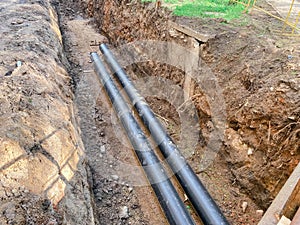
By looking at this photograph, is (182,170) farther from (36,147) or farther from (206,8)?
(206,8)

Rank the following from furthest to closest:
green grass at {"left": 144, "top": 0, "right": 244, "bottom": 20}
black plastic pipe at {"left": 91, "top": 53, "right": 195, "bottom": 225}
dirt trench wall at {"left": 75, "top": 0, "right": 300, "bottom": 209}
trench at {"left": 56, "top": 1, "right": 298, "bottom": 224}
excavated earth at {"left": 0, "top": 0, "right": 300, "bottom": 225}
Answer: green grass at {"left": 144, "top": 0, "right": 244, "bottom": 20}, trench at {"left": 56, "top": 1, "right": 298, "bottom": 224}, black plastic pipe at {"left": 91, "top": 53, "right": 195, "bottom": 225}, dirt trench wall at {"left": 75, "top": 0, "right": 300, "bottom": 209}, excavated earth at {"left": 0, "top": 0, "right": 300, "bottom": 225}

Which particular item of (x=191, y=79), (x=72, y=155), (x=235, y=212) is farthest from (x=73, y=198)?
(x=191, y=79)

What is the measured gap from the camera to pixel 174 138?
5621 millimetres

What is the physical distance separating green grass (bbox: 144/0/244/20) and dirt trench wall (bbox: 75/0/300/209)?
66 centimetres

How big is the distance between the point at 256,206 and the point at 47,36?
249 inches

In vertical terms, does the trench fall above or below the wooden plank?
below

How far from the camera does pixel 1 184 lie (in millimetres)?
2674

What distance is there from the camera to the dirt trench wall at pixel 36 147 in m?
2.69

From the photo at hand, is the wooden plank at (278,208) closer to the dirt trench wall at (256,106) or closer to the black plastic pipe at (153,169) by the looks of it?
the dirt trench wall at (256,106)

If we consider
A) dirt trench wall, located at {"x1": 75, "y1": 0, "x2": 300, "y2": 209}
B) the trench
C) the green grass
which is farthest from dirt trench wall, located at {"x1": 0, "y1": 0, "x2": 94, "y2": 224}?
the green grass

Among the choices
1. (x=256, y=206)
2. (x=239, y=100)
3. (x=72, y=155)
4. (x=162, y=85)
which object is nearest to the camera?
(x=72, y=155)

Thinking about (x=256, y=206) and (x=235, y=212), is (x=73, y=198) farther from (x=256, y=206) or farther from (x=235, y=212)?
(x=256, y=206)

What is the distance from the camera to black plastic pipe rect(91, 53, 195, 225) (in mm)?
3790

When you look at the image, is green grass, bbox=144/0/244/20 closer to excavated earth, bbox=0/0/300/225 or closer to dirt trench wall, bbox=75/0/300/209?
excavated earth, bbox=0/0/300/225
